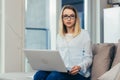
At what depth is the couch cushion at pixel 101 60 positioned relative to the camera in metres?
2.52

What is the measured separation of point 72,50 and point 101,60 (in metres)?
0.32

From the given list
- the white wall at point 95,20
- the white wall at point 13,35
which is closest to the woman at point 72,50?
the white wall at point 13,35

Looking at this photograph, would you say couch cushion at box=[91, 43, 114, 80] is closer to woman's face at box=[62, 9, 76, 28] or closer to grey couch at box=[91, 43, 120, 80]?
grey couch at box=[91, 43, 120, 80]

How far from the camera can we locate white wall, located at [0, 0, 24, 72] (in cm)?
364

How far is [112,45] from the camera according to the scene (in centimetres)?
262

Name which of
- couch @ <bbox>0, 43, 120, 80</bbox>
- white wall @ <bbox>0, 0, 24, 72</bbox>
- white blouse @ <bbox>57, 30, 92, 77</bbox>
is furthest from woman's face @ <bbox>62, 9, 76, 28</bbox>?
white wall @ <bbox>0, 0, 24, 72</bbox>

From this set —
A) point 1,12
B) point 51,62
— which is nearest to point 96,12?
point 1,12

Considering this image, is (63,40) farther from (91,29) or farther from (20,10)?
(91,29)

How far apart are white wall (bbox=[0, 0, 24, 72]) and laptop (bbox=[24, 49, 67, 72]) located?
128 centimetres

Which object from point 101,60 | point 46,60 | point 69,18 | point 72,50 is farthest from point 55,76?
point 69,18

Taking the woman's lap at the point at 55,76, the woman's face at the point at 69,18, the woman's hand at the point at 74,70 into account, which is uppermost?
Result: the woman's face at the point at 69,18

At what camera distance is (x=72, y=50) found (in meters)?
2.54

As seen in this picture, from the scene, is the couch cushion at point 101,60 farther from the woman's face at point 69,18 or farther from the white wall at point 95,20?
the white wall at point 95,20

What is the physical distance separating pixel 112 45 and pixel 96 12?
9.17 feet
